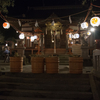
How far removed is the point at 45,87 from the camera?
5.30 meters

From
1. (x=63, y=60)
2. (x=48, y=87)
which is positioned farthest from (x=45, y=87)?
(x=63, y=60)

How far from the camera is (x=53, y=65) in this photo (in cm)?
624

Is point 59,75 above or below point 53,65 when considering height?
below

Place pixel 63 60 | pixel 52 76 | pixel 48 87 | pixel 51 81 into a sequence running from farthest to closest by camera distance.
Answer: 1. pixel 63 60
2. pixel 52 76
3. pixel 51 81
4. pixel 48 87

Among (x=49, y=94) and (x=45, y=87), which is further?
(x=45, y=87)

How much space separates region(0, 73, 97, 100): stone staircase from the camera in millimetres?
4746

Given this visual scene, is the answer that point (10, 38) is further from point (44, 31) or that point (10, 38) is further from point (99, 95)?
point (99, 95)

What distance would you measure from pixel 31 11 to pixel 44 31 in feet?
24.3

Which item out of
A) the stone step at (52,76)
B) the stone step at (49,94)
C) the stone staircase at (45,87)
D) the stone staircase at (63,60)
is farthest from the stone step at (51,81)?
the stone staircase at (63,60)

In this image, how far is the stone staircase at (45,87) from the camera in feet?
15.6

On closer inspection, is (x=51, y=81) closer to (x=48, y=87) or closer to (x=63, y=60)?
(x=48, y=87)

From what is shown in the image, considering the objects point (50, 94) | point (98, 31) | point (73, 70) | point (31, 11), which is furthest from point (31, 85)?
point (98, 31)

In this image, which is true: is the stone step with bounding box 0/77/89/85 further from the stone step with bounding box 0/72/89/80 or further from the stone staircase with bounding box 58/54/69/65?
the stone staircase with bounding box 58/54/69/65

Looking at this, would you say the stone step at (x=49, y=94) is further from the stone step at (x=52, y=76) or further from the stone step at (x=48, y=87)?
the stone step at (x=52, y=76)
